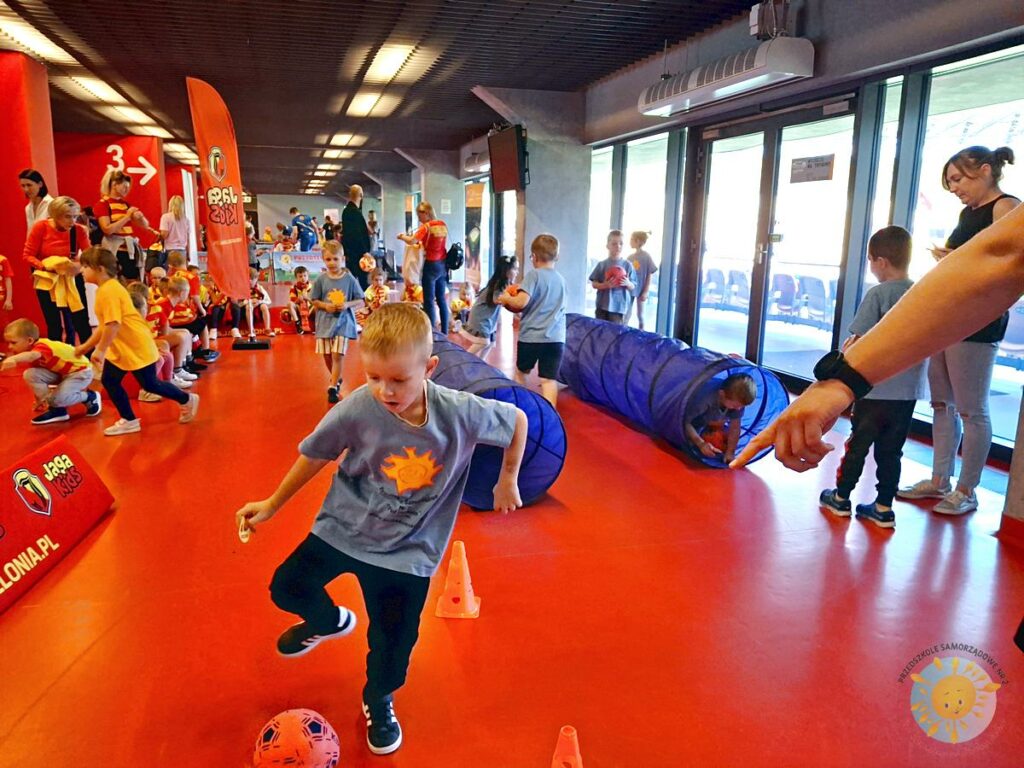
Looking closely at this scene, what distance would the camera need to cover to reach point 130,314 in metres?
4.87

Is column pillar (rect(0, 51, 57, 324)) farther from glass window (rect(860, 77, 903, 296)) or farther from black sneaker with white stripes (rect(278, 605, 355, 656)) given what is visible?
glass window (rect(860, 77, 903, 296))

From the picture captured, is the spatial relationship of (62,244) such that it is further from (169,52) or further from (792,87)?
(792,87)

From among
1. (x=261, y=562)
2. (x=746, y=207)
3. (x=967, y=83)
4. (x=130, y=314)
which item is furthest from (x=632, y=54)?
(x=261, y=562)

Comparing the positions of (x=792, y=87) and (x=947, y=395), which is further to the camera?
(x=792, y=87)

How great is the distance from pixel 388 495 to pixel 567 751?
2.68 feet

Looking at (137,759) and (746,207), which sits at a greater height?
(746,207)

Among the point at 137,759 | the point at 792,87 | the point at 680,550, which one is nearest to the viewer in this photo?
the point at 137,759

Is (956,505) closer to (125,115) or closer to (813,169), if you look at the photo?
(813,169)

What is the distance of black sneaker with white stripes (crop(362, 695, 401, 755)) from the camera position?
2.08m

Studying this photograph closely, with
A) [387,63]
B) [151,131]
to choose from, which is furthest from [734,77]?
[151,131]

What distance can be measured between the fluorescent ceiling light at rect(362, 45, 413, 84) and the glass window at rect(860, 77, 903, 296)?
4.75 m

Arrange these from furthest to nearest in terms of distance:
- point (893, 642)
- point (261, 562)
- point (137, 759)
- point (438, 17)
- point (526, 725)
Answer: point (438, 17) < point (261, 562) < point (893, 642) < point (526, 725) < point (137, 759)

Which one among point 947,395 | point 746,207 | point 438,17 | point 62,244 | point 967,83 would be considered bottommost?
point 947,395

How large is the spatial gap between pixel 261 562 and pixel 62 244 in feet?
15.8
